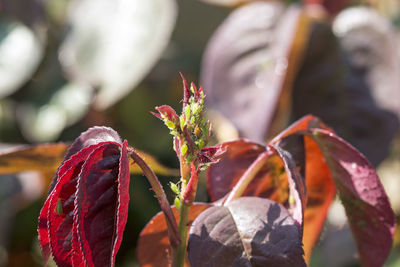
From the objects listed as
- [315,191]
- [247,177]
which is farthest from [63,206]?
[315,191]

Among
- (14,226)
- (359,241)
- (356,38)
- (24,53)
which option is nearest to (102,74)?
(24,53)

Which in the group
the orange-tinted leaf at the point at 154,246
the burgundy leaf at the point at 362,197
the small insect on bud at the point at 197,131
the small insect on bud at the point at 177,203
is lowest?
the orange-tinted leaf at the point at 154,246

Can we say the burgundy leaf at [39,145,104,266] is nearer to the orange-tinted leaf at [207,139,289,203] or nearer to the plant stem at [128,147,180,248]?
the plant stem at [128,147,180,248]

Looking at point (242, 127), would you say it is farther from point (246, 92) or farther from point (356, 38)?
point (356, 38)

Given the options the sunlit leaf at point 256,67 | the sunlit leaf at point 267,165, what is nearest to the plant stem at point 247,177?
the sunlit leaf at point 267,165

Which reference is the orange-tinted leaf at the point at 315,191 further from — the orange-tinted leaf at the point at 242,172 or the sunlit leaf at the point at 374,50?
the sunlit leaf at the point at 374,50

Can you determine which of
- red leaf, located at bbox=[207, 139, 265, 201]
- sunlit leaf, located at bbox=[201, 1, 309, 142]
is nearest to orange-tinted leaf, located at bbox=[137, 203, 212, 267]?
red leaf, located at bbox=[207, 139, 265, 201]
